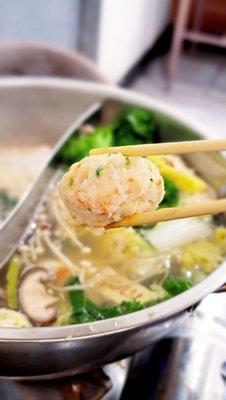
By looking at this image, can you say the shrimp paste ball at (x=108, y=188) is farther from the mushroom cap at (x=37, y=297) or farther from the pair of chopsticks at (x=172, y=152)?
the mushroom cap at (x=37, y=297)

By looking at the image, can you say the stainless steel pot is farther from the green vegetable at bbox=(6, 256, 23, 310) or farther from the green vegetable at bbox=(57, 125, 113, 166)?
the green vegetable at bbox=(57, 125, 113, 166)

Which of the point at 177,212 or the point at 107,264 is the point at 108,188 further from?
the point at 107,264

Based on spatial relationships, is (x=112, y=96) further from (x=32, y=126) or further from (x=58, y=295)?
(x=58, y=295)

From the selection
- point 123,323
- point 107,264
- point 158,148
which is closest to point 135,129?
point 107,264

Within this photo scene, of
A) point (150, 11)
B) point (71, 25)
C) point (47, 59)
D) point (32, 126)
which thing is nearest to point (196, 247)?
point (32, 126)

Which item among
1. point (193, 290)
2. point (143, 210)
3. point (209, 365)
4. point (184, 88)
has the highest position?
point (143, 210)

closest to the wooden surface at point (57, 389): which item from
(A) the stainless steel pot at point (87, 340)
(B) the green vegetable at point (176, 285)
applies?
(A) the stainless steel pot at point (87, 340)

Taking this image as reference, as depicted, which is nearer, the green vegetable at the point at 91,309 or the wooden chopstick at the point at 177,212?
the wooden chopstick at the point at 177,212
